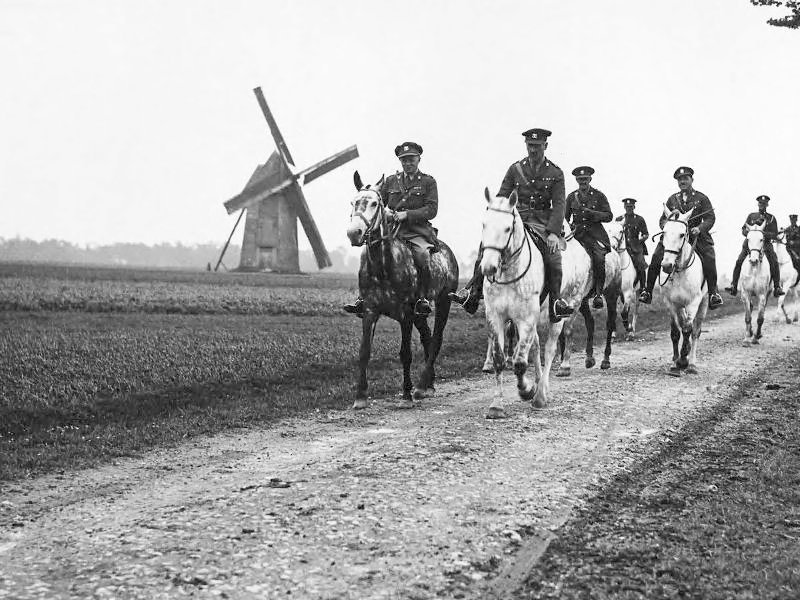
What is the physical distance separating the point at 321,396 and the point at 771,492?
693cm

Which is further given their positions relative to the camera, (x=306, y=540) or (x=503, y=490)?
(x=503, y=490)

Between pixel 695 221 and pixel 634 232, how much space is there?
4816mm

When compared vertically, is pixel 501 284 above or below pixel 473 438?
above

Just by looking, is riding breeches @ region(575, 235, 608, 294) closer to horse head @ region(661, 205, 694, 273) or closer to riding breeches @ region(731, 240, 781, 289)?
horse head @ region(661, 205, 694, 273)

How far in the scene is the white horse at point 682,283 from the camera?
14.3 meters

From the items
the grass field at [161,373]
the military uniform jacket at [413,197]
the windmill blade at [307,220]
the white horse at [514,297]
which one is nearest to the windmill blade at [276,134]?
the windmill blade at [307,220]

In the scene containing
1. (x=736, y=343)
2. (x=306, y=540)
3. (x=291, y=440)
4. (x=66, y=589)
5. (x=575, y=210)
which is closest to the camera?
(x=66, y=589)

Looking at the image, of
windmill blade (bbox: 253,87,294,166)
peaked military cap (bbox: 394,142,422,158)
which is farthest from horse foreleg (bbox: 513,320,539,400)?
windmill blade (bbox: 253,87,294,166)

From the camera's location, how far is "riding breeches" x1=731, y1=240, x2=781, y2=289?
66.8 feet

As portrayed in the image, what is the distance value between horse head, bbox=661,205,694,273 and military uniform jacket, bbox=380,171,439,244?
4.82 meters

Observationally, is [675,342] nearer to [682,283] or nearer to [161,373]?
[682,283]

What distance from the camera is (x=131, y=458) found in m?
8.50

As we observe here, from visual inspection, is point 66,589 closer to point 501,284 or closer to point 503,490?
point 503,490

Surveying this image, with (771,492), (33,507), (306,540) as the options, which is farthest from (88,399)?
(771,492)
